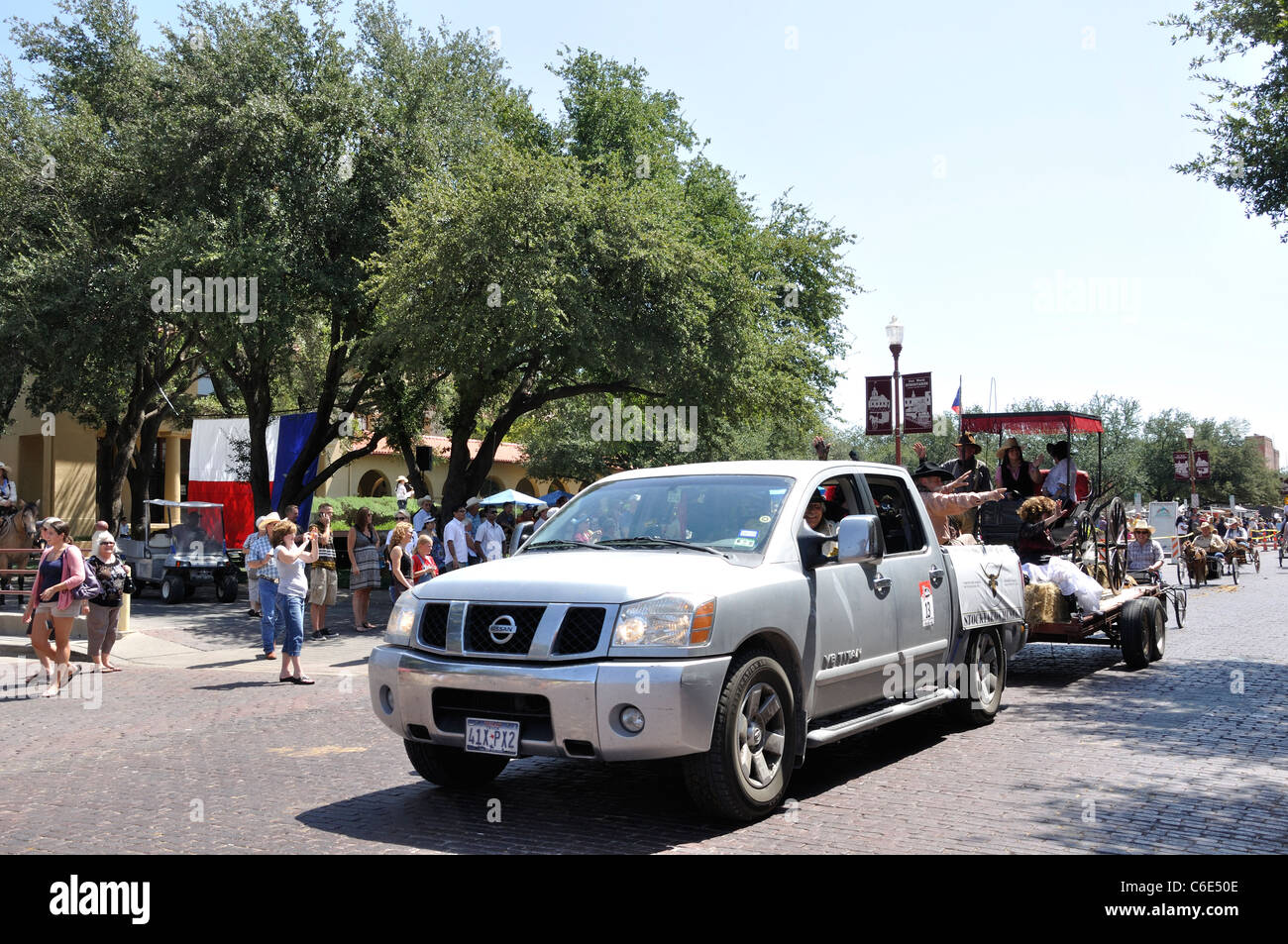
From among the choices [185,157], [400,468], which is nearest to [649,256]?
[185,157]

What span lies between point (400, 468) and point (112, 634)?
4713 cm

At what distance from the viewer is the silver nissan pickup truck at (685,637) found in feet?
17.5

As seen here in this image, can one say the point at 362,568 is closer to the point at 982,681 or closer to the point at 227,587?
the point at 227,587

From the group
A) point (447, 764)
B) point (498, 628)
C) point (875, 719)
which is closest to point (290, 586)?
point (447, 764)

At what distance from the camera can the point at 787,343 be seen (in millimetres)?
24844

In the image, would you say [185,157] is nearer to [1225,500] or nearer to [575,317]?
[575,317]

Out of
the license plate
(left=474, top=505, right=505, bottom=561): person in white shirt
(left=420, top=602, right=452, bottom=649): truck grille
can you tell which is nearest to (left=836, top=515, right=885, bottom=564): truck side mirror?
the license plate

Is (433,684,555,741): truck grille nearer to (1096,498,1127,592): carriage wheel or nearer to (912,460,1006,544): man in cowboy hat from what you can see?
(912,460,1006,544): man in cowboy hat

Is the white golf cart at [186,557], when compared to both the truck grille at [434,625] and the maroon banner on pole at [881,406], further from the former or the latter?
the truck grille at [434,625]

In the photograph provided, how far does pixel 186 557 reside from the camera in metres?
22.3

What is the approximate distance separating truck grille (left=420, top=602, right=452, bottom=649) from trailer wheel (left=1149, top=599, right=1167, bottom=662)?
29.9ft

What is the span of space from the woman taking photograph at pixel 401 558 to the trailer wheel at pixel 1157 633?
30.1 feet

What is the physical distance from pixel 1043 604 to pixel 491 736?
7184 millimetres
